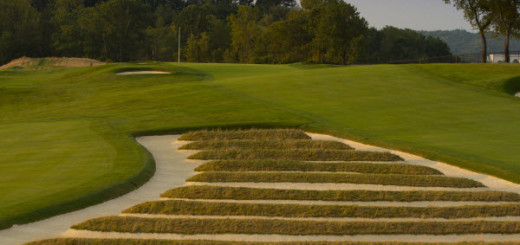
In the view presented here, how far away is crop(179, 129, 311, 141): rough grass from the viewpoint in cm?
1878

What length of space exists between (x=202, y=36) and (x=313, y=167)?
272 feet

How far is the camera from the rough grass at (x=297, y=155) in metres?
15.9

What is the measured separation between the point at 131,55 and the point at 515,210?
314ft

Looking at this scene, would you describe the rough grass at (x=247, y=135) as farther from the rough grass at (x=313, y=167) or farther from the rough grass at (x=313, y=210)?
the rough grass at (x=313, y=210)

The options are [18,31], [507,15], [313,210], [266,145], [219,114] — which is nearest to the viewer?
[313,210]

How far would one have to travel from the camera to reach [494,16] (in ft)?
179

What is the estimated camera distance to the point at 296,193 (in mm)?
12195

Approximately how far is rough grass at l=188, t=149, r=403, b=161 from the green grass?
135 inches

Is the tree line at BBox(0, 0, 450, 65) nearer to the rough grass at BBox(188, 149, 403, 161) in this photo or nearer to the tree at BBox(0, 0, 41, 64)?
the tree at BBox(0, 0, 41, 64)

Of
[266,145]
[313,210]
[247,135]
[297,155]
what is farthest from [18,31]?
[313,210]

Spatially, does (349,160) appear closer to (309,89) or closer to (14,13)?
(309,89)

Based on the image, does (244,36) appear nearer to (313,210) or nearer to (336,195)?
(336,195)

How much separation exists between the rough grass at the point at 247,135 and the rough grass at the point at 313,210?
748 centimetres

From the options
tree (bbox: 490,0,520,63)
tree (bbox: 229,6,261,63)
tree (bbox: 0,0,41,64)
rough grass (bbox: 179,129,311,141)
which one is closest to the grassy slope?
rough grass (bbox: 179,129,311,141)
